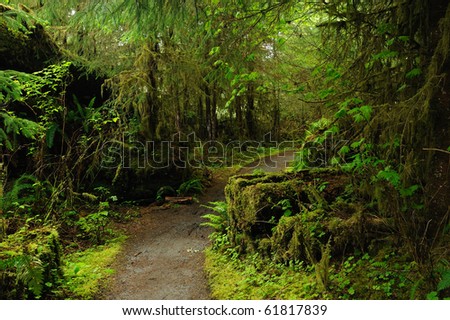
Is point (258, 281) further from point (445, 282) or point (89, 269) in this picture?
point (89, 269)

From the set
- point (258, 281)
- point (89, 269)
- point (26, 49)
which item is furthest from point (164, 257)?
point (26, 49)

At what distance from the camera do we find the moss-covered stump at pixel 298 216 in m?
5.09

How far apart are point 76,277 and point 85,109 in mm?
7105

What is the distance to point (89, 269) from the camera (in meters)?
6.27

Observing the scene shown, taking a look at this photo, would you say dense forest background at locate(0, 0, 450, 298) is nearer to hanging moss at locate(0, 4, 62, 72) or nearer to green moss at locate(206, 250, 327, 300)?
hanging moss at locate(0, 4, 62, 72)

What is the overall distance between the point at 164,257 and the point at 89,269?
1.46 metres

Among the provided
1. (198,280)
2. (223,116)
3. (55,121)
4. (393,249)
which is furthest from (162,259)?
(223,116)

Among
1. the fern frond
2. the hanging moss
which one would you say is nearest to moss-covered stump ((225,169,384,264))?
the fern frond

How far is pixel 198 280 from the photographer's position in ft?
19.4

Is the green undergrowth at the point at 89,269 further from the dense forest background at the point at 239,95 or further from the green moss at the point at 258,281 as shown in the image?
the green moss at the point at 258,281

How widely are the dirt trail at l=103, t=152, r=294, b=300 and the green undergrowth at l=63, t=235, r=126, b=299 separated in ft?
0.66

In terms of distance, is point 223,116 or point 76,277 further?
point 223,116

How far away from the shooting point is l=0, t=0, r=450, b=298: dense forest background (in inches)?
156
